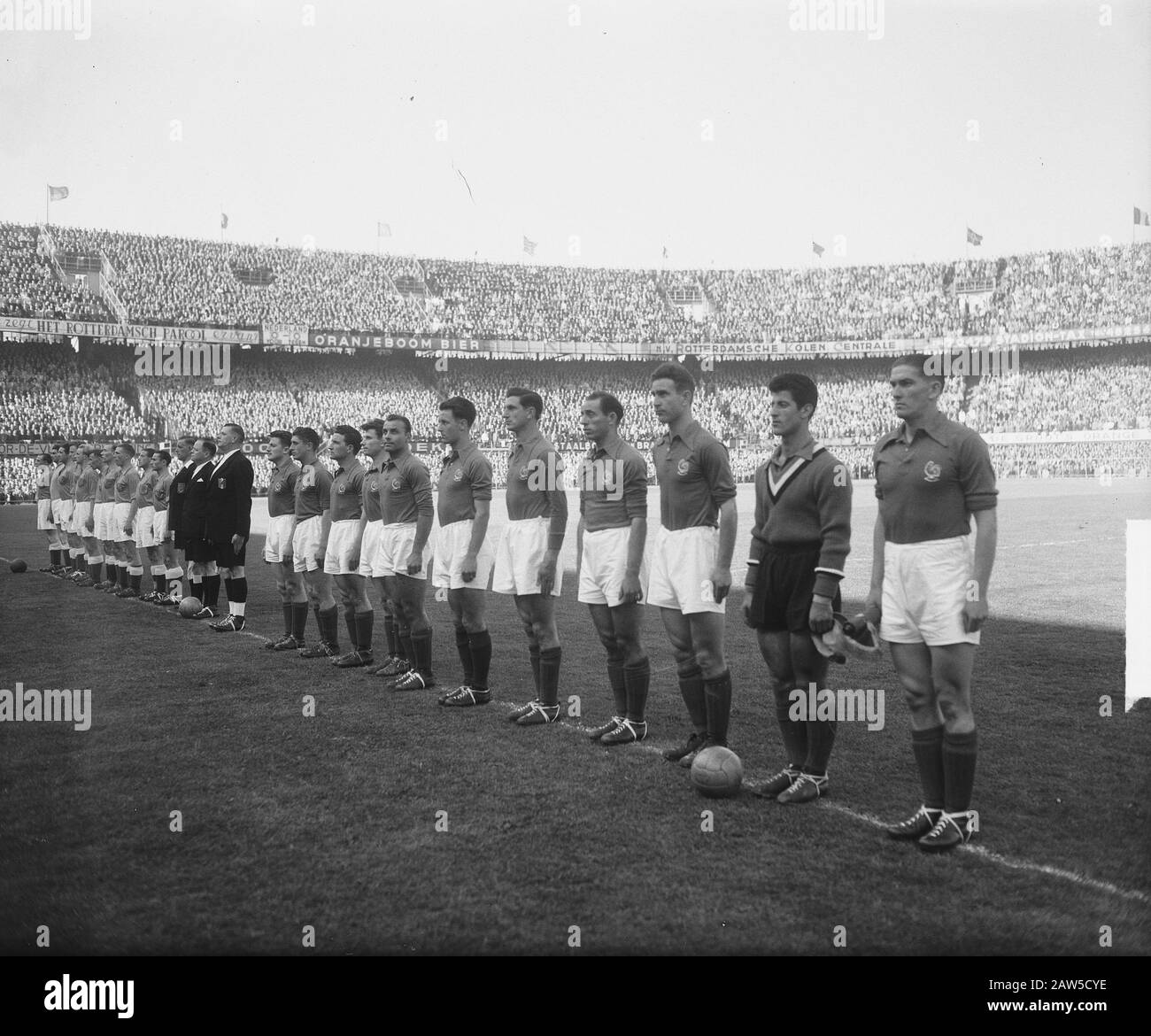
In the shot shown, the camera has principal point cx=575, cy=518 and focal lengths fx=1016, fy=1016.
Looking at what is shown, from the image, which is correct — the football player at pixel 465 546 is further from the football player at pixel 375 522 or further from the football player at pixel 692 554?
the football player at pixel 692 554

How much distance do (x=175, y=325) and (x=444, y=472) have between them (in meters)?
37.8

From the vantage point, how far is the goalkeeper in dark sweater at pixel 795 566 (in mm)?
5332

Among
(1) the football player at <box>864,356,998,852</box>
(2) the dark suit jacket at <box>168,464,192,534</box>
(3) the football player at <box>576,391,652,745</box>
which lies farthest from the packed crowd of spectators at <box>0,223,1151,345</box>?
(1) the football player at <box>864,356,998,852</box>

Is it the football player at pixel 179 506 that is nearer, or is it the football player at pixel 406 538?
the football player at pixel 406 538

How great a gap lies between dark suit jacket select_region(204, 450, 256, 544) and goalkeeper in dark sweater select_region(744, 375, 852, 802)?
7429mm

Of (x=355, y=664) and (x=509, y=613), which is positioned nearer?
(x=355, y=664)

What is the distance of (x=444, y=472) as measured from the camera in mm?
8055

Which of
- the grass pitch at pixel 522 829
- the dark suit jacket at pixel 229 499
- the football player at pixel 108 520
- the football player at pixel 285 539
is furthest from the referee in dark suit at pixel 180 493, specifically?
the grass pitch at pixel 522 829

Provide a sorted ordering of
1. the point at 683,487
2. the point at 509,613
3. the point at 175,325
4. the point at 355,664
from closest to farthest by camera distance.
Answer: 1. the point at 683,487
2. the point at 355,664
3. the point at 509,613
4. the point at 175,325

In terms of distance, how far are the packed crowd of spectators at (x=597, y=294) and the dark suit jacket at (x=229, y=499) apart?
33.1 metres

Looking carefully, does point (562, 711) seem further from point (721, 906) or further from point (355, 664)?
point (721, 906)

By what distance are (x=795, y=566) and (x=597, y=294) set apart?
51426mm

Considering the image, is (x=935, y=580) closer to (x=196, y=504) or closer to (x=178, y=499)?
(x=196, y=504)
